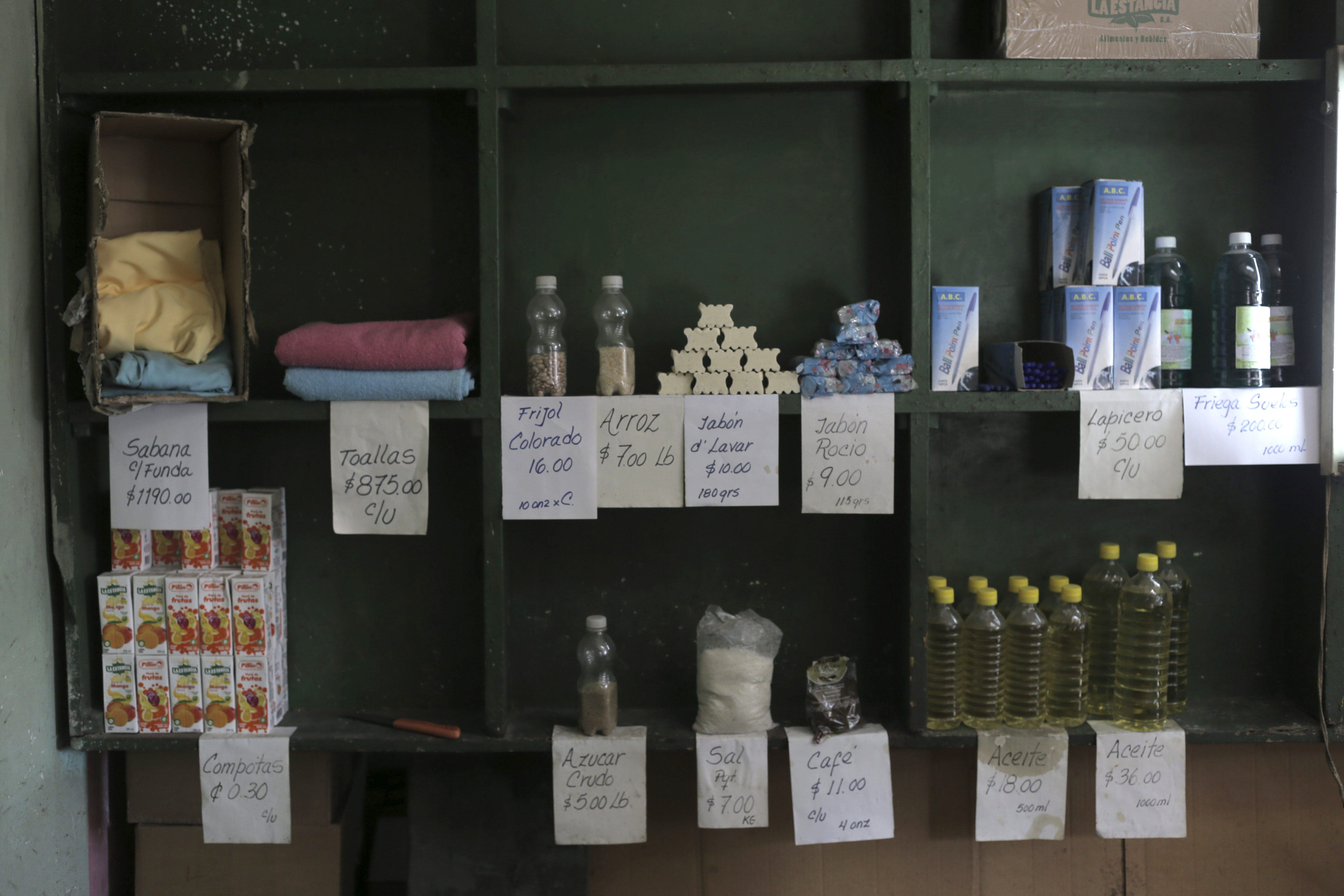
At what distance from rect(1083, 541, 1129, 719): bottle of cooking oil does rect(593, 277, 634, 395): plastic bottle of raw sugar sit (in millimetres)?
1005

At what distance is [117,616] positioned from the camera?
1.69 meters

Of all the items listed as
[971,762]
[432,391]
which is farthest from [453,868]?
[971,762]

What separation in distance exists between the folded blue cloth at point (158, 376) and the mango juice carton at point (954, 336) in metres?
1.35

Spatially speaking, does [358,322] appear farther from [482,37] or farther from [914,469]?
[914,469]

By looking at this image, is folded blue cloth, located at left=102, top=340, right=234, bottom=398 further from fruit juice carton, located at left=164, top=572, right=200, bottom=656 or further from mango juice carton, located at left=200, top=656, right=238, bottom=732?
mango juice carton, located at left=200, top=656, right=238, bottom=732

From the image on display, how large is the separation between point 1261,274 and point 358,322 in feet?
5.84

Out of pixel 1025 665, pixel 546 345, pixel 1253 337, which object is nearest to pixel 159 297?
pixel 546 345

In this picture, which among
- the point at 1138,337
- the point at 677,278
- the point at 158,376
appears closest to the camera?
the point at 158,376

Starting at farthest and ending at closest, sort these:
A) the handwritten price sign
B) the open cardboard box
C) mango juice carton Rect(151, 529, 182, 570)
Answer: mango juice carton Rect(151, 529, 182, 570), the handwritten price sign, the open cardboard box

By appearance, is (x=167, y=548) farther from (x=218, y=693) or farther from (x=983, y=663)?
(x=983, y=663)

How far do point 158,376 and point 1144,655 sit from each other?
1.92 m

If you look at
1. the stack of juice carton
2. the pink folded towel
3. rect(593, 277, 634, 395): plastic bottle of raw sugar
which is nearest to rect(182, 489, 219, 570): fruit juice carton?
the stack of juice carton

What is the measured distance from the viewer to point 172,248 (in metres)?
1.67

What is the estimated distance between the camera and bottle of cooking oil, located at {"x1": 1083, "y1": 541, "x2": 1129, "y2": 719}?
5.73 feet
